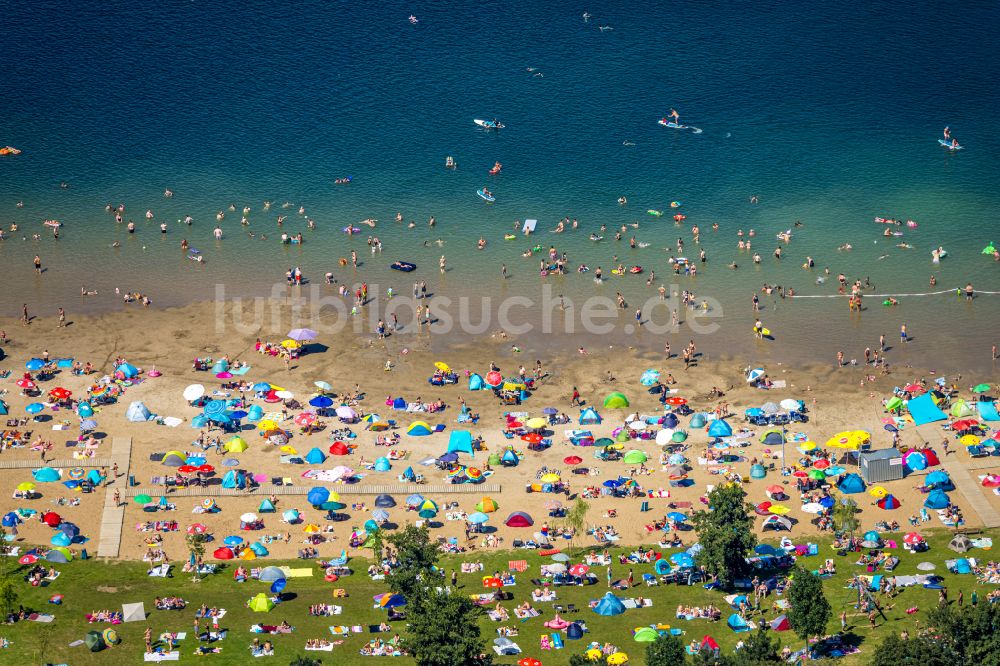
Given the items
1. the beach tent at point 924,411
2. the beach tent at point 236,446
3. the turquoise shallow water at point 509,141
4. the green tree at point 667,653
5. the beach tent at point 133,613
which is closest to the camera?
the green tree at point 667,653

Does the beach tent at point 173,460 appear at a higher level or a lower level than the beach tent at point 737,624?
higher

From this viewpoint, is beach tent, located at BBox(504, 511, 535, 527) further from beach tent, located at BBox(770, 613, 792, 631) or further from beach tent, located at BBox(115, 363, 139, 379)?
beach tent, located at BBox(115, 363, 139, 379)

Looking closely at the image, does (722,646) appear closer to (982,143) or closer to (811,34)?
(982,143)

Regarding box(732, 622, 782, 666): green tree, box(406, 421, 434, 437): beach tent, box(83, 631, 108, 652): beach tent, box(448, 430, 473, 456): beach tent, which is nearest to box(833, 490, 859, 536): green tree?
box(732, 622, 782, 666): green tree

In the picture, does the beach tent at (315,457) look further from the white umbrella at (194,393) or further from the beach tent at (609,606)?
the beach tent at (609,606)

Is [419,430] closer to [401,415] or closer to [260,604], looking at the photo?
[401,415]

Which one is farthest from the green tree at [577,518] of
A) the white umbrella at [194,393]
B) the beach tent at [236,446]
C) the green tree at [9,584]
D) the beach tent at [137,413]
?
the green tree at [9,584]

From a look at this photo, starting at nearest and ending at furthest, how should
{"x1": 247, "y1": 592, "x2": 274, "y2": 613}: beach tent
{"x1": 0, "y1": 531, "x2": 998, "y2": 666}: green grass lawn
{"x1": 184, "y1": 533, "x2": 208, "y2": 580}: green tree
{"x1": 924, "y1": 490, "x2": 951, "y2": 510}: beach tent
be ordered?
{"x1": 0, "y1": 531, "x2": 998, "y2": 666}: green grass lawn < {"x1": 247, "y1": 592, "x2": 274, "y2": 613}: beach tent < {"x1": 184, "y1": 533, "x2": 208, "y2": 580}: green tree < {"x1": 924, "y1": 490, "x2": 951, "y2": 510}: beach tent
